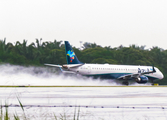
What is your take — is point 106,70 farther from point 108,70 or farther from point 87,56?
point 87,56

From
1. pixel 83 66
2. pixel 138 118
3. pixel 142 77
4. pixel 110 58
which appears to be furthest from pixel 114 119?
pixel 110 58

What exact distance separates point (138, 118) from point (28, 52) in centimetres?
6458

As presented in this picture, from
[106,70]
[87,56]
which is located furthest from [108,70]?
[87,56]

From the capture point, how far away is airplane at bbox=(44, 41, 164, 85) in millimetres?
48031

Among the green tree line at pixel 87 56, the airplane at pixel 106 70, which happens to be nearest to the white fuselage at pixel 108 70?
the airplane at pixel 106 70

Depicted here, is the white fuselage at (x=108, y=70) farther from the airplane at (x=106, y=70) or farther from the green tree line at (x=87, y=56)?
the green tree line at (x=87, y=56)

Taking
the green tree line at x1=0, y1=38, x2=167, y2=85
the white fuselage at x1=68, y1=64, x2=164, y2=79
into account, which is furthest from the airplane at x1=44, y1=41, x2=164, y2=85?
the green tree line at x1=0, y1=38, x2=167, y2=85

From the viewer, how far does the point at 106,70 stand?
49.9 m

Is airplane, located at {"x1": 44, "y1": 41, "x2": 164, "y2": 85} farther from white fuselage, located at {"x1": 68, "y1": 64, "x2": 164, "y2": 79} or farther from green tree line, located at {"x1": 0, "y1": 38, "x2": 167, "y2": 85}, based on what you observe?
green tree line, located at {"x1": 0, "y1": 38, "x2": 167, "y2": 85}

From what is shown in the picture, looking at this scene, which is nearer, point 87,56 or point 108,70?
point 108,70

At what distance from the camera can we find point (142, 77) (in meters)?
51.7

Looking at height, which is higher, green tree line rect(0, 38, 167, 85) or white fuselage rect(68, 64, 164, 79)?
green tree line rect(0, 38, 167, 85)

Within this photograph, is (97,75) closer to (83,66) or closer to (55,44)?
(83,66)

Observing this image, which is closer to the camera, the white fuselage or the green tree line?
the white fuselage
